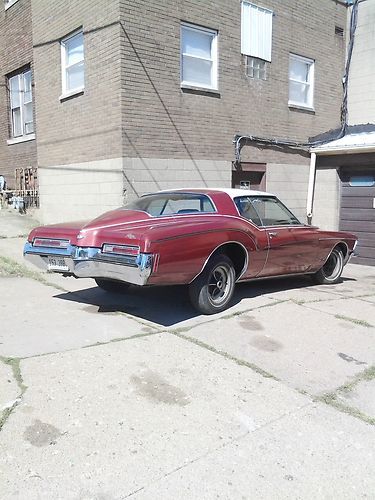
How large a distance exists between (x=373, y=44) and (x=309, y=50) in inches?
84.2

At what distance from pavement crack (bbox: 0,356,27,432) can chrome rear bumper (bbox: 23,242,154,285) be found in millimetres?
1297

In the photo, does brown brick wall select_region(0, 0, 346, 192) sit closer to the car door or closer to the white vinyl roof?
the white vinyl roof

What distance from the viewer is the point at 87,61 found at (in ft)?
32.9

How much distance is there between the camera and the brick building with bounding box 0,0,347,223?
945cm

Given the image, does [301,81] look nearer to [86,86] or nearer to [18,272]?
[86,86]

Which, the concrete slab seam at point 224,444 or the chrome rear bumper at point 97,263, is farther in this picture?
the chrome rear bumper at point 97,263

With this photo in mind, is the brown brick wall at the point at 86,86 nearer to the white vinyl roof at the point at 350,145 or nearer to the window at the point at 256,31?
the window at the point at 256,31

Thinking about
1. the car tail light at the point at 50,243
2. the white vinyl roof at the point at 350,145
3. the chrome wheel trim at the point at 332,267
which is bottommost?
the chrome wheel trim at the point at 332,267

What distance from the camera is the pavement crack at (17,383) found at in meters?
3.28

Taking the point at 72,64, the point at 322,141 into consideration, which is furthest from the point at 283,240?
the point at 322,141

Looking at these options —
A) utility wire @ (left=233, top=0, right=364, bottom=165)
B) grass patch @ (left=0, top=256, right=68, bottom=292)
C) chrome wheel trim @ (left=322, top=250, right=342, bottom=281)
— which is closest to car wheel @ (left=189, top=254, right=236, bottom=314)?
grass patch @ (left=0, top=256, right=68, bottom=292)

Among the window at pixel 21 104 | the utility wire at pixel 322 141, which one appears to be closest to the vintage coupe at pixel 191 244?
the utility wire at pixel 322 141

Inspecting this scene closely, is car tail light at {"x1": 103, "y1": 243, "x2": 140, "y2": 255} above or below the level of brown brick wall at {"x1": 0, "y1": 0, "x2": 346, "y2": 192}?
below

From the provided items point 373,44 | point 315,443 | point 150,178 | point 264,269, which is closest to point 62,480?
point 315,443
